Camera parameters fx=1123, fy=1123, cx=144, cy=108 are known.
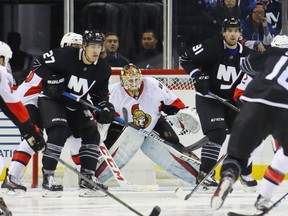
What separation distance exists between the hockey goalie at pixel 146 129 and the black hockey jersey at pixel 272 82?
2.15m

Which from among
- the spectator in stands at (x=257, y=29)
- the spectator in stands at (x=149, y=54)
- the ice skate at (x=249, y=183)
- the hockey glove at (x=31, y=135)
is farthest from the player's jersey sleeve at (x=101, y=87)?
the spectator in stands at (x=257, y=29)

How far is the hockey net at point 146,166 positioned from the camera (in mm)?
7809

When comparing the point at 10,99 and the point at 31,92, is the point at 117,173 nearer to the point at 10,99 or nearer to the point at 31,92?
the point at 31,92

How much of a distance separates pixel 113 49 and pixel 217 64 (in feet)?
4.30

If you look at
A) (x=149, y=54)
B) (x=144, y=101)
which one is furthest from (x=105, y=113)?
(x=149, y=54)

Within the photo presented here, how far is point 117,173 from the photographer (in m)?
7.31

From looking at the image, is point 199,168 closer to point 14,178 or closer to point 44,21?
point 14,178

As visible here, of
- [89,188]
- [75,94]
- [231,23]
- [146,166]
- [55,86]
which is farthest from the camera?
[146,166]

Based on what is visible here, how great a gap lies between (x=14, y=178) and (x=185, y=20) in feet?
7.06

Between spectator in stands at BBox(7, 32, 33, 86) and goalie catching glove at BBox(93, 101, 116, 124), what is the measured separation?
4.73ft

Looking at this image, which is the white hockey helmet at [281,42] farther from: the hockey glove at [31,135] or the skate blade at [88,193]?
the hockey glove at [31,135]

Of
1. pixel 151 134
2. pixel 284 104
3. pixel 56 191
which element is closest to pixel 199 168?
pixel 151 134

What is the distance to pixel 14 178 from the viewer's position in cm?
685

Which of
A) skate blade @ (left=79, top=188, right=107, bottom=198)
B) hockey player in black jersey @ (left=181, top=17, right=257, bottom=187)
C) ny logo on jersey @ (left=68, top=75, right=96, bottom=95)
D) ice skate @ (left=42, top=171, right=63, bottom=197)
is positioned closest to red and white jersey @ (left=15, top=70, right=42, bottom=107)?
ny logo on jersey @ (left=68, top=75, right=96, bottom=95)
